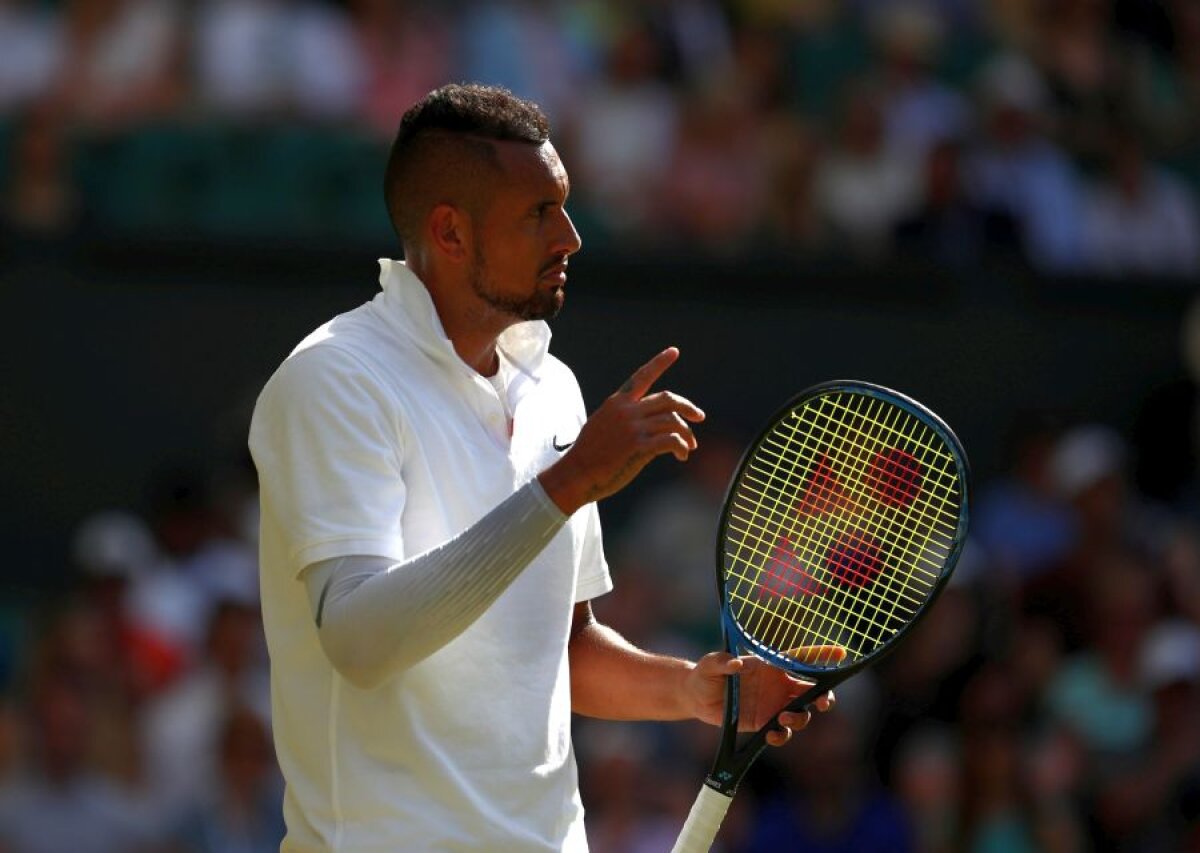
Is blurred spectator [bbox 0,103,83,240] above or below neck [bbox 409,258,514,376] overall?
below

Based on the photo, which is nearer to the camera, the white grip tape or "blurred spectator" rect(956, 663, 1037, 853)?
the white grip tape

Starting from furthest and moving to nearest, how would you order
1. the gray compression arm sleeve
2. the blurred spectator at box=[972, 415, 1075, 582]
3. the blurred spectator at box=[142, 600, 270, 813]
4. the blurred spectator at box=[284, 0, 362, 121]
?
the blurred spectator at box=[284, 0, 362, 121], the blurred spectator at box=[972, 415, 1075, 582], the blurred spectator at box=[142, 600, 270, 813], the gray compression arm sleeve

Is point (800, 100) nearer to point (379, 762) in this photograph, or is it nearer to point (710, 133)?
point (710, 133)

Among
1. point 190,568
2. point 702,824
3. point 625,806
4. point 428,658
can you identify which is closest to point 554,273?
point 428,658

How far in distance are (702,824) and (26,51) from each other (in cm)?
580

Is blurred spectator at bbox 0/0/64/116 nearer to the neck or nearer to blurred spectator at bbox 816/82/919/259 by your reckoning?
blurred spectator at bbox 816/82/919/259

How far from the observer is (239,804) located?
6.40 metres

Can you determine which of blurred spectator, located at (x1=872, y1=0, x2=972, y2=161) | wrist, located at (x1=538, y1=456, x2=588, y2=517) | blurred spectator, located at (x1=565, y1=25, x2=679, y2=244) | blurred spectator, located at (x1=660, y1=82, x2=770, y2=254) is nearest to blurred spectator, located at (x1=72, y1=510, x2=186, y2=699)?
blurred spectator, located at (x1=565, y1=25, x2=679, y2=244)

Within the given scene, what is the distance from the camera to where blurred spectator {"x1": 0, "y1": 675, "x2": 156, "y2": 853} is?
6.48m

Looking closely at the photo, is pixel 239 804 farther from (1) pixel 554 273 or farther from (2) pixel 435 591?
(2) pixel 435 591

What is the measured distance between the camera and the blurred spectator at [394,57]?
8430 millimetres

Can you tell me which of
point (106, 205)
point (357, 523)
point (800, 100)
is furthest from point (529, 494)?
point (800, 100)

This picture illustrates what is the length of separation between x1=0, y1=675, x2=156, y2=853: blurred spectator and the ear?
3.70 metres

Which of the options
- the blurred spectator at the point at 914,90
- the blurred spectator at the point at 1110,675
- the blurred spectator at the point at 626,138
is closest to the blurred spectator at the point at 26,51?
the blurred spectator at the point at 626,138
